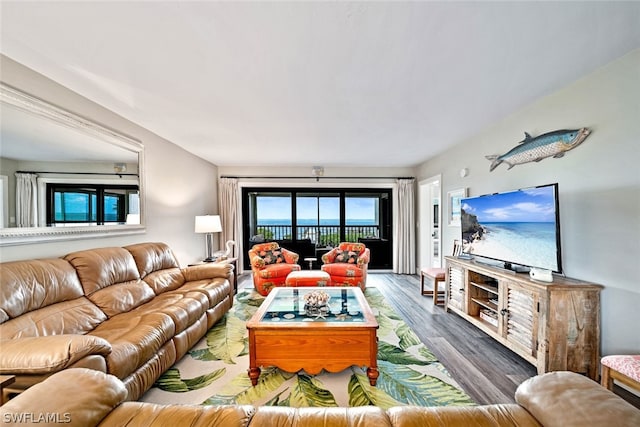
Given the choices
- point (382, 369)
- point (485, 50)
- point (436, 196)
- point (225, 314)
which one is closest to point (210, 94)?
point (485, 50)

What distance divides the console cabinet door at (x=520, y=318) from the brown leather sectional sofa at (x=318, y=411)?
1361 millimetres

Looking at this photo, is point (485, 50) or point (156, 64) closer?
point (485, 50)

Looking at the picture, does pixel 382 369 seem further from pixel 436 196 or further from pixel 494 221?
pixel 436 196

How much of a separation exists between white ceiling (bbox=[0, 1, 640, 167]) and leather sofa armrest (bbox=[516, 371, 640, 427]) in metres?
1.83

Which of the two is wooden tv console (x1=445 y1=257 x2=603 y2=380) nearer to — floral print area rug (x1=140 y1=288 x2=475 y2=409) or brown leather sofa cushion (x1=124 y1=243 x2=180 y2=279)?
floral print area rug (x1=140 y1=288 x2=475 y2=409)

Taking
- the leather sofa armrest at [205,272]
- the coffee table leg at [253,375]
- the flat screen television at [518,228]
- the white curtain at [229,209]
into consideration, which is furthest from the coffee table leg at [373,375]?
the white curtain at [229,209]

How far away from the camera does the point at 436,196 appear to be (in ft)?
16.8

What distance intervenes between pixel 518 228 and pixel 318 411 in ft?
8.13

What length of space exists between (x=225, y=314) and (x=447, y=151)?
4.34 metres

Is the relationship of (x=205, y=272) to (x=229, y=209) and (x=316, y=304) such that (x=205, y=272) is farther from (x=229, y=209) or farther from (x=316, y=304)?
(x=229, y=209)

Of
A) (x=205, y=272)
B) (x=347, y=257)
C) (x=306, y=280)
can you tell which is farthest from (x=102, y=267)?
(x=347, y=257)

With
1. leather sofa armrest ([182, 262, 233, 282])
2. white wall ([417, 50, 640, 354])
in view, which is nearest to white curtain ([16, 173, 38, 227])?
leather sofa armrest ([182, 262, 233, 282])

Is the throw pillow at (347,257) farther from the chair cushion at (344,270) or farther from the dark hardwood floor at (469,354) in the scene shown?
the dark hardwood floor at (469,354)

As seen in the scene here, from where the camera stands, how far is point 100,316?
1.96m
